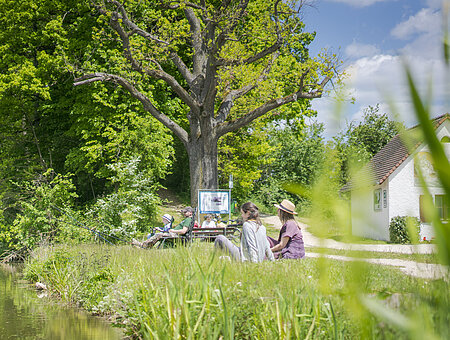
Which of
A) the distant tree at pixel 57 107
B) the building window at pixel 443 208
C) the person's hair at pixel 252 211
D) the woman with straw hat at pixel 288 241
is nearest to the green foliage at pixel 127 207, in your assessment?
the distant tree at pixel 57 107

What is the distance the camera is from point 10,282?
11.4 m

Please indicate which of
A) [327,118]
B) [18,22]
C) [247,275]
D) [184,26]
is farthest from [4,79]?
[327,118]

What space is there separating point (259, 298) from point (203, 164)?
12328mm

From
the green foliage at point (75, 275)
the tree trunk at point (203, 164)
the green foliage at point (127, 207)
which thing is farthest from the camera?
the tree trunk at point (203, 164)

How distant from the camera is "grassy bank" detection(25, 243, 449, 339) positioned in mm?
551

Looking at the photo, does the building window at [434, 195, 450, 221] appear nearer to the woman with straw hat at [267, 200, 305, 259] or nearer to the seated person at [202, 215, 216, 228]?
the woman with straw hat at [267, 200, 305, 259]

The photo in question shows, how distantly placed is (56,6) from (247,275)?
1824 cm

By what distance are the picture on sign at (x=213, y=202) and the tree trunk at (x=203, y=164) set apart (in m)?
1.08

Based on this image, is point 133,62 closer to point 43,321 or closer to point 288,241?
point 288,241

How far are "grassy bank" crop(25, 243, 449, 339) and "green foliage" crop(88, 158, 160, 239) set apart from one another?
7.40 meters

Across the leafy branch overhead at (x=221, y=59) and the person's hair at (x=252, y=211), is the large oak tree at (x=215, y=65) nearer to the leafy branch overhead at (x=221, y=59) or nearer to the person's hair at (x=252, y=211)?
the leafy branch overhead at (x=221, y=59)

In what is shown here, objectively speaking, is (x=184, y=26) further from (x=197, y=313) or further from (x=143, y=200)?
(x=197, y=313)

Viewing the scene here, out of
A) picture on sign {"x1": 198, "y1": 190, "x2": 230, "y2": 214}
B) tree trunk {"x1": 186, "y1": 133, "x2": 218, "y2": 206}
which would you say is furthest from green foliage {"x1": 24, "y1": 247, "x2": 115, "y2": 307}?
tree trunk {"x1": 186, "y1": 133, "x2": 218, "y2": 206}

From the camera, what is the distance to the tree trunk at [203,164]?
16016 millimetres
